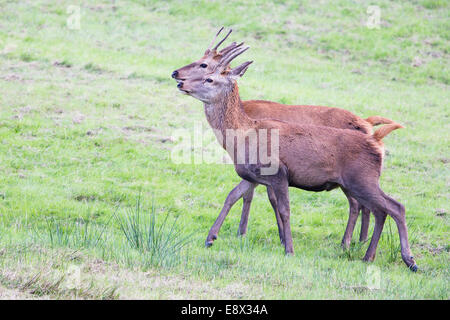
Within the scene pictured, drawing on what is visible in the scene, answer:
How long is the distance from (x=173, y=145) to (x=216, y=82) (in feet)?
12.8

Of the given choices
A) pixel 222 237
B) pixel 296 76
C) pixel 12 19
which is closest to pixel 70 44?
pixel 12 19

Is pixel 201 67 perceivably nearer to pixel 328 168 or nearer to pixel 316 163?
pixel 316 163

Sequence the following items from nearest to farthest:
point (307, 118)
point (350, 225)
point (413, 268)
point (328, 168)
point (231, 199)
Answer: point (413, 268)
point (328, 168)
point (231, 199)
point (350, 225)
point (307, 118)

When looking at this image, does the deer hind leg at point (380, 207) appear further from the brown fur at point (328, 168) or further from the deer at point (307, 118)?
the deer at point (307, 118)

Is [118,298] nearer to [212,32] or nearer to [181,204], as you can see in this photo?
[181,204]

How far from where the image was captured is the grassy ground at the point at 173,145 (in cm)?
622

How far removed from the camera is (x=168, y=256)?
651cm

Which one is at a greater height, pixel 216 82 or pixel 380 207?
pixel 216 82

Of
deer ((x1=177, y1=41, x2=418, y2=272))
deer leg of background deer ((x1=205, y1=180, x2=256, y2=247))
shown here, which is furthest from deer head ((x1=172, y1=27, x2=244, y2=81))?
deer leg of background deer ((x1=205, y1=180, x2=256, y2=247))

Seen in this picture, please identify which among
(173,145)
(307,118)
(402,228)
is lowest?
(173,145)

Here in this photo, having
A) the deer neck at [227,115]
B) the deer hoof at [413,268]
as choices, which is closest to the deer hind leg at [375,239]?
the deer hoof at [413,268]

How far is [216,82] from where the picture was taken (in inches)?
320

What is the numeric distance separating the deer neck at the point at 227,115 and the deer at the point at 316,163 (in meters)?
0.01

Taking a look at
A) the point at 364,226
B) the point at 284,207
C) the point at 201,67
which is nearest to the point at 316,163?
the point at 284,207
